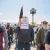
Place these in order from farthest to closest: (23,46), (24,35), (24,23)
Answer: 1. (23,46)
2. (24,35)
3. (24,23)

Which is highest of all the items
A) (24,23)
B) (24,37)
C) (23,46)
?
(24,23)

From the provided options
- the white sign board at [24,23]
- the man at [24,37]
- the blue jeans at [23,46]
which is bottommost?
the blue jeans at [23,46]

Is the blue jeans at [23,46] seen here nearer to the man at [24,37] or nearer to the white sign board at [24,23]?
the man at [24,37]

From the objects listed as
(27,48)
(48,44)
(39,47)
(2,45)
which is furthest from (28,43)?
Answer: (48,44)

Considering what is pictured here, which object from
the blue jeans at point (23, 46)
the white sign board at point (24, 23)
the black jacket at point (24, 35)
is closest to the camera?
the white sign board at point (24, 23)

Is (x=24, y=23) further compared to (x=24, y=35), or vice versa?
(x=24, y=35)

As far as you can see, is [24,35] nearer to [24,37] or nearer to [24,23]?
[24,37]

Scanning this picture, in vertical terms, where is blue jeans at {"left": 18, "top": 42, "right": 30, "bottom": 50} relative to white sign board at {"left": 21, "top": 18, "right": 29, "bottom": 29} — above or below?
below

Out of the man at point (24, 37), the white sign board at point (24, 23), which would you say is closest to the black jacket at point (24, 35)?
the man at point (24, 37)

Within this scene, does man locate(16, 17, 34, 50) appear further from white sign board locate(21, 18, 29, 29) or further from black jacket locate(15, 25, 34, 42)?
white sign board locate(21, 18, 29, 29)

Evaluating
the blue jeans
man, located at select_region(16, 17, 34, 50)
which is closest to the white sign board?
man, located at select_region(16, 17, 34, 50)

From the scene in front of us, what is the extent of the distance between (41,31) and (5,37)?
308 cm

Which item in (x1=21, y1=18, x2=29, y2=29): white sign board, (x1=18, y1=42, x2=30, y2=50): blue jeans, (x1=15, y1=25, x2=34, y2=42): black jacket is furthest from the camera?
(x1=18, y1=42, x2=30, y2=50): blue jeans

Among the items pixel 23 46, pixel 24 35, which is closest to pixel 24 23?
pixel 24 35
